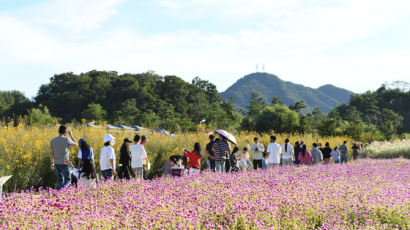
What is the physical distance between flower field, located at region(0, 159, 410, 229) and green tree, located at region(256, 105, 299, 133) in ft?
→ 122

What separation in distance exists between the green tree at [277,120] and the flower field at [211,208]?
37.3m

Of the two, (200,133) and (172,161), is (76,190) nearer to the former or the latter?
(172,161)

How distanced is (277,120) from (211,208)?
40903 millimetres

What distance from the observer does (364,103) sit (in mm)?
99688

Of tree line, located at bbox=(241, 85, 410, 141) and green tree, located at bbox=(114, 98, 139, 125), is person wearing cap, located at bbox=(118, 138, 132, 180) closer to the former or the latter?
tree line, located at bbox=(241, 85, 410, 141)

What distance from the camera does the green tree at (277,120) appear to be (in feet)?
143

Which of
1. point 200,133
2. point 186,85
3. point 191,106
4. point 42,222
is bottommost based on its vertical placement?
point 42,222

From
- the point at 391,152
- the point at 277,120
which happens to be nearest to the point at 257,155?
the point at 391,152

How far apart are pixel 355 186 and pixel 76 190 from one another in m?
4.66

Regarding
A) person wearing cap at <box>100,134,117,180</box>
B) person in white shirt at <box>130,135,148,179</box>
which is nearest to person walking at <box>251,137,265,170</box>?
person in white shirt at <box>130,135,148,179</box>

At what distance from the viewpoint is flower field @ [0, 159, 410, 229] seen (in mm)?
4320

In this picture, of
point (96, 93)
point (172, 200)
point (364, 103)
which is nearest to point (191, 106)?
point (96, 93)

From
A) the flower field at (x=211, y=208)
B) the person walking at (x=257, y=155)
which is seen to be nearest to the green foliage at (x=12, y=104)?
the person walking at (x=257, y=155)

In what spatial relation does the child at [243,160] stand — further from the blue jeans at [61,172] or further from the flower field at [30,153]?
the blue jeans at [61,172]
